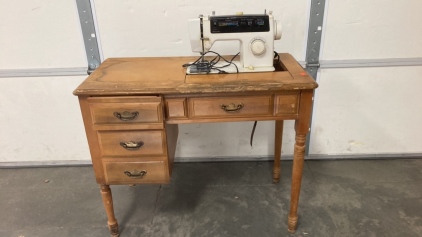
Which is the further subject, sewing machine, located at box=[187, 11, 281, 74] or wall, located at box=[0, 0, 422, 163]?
wall, located at box=[0, 0, 422, 163]

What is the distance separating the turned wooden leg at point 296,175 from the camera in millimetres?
1432

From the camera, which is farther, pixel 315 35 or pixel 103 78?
pixel 315 35

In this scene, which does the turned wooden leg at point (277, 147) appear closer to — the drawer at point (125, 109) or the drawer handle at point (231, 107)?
the drawer handle at point (231, 107)

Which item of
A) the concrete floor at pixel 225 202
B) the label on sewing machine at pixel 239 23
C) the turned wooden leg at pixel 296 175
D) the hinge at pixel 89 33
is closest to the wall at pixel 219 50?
the hinge at pixel 89 33

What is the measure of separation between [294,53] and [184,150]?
0.97m

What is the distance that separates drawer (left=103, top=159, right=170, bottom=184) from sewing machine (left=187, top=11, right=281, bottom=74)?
457 mm

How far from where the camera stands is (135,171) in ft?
4.62

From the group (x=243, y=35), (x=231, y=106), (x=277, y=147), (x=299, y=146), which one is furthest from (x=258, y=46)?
(x=277, y=147)

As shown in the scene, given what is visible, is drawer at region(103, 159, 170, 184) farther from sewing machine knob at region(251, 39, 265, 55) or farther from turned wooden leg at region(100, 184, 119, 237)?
sewing machine knob at region(251, 39, 265, 55)

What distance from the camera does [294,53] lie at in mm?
1907

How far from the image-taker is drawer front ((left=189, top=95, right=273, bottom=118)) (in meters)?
1.34

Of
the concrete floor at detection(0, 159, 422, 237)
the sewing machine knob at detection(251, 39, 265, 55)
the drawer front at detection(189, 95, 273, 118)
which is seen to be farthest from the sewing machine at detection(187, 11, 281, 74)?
the concrete floor at detection(0, 159, 422, 237)

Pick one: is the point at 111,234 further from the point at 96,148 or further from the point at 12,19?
the point at 12,19

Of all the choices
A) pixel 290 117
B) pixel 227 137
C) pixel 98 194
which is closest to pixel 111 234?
pixel 98 194
